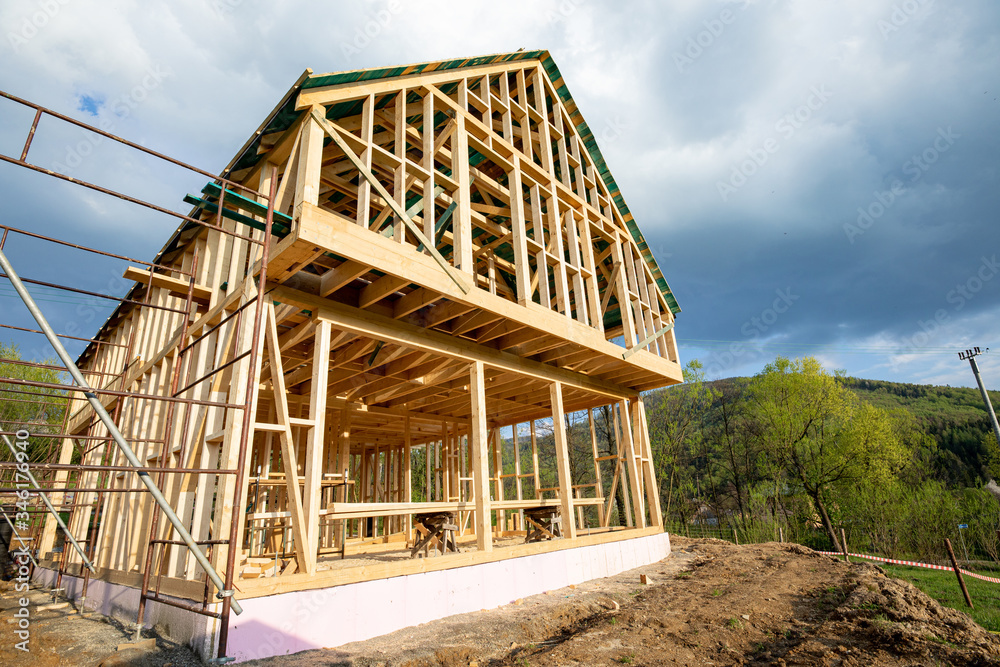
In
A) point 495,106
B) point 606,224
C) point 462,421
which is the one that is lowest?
point 462,421

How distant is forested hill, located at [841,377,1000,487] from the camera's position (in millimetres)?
43406

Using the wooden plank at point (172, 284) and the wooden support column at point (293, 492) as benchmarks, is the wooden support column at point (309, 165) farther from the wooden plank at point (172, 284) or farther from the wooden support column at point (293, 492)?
the wooden plank at point (172, 284)

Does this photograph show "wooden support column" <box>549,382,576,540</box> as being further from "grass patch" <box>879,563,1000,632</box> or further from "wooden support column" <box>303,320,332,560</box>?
"grass patch" <box>879,563,1000,632</box>

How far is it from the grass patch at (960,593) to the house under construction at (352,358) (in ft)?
18.8

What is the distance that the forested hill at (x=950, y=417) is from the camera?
43.4 meters

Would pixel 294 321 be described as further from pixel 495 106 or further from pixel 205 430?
pixel 495 106

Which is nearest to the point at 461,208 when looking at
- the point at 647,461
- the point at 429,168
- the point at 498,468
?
the point at 429,168

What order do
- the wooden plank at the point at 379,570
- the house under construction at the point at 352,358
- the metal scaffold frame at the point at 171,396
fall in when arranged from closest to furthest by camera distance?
the metal scaffold frame at the point at 171,396 < the wooden plank at the point at 379,570 < the house under construction at the point at 352,358

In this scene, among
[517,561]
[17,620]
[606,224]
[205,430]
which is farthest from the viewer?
[606,224]

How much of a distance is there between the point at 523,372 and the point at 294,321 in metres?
4.50

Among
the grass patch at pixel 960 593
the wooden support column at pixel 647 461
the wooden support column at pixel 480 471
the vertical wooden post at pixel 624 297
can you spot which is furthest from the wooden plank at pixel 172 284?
the grass patch at pixel 960 593

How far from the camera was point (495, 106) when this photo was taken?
10.8 metres

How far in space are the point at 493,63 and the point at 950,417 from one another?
234 ft

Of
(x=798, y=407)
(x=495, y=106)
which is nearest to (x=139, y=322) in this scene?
(x=495, y=106)
